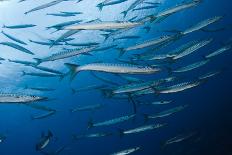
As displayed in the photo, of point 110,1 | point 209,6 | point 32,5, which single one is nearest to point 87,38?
point 32,5

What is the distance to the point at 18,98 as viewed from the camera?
18.3ft

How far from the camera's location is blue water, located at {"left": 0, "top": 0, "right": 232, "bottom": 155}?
79.4ft

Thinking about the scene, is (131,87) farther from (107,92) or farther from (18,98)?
(18,98)

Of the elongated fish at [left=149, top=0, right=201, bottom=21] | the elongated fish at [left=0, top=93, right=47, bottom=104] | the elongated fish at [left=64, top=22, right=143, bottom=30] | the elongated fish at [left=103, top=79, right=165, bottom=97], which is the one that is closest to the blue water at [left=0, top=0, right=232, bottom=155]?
the elongated fish at [left=149, top=0, right=201, bottom=21]

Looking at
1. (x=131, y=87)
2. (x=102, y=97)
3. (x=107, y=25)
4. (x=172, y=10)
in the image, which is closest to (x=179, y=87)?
(x=131, y=87)

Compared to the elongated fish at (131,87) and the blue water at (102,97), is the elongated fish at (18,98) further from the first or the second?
the blue water at (102,97)

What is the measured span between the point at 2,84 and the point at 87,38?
34.1 feet

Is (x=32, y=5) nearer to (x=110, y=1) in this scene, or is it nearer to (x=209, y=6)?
(x=110, y=1)

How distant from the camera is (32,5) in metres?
22.0

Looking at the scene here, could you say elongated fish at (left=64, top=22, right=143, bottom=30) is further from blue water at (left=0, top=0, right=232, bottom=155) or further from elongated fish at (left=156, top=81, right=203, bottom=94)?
blue water at (left=0, top=0, right=232, bottom=155)

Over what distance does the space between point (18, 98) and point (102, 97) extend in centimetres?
671

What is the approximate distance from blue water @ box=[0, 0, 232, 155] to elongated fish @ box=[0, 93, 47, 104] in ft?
25.2

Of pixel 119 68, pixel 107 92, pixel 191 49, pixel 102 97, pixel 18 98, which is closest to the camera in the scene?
pixel 119 68

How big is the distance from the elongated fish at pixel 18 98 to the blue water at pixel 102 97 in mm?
7693
